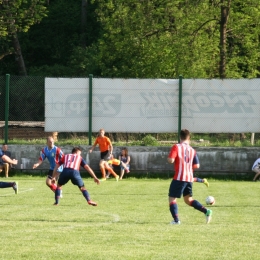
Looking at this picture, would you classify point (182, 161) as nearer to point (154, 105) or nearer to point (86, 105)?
point (154, 105)

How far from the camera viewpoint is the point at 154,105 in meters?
28.8

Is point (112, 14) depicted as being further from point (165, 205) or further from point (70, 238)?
point (70, 238)

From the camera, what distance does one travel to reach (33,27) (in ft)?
217

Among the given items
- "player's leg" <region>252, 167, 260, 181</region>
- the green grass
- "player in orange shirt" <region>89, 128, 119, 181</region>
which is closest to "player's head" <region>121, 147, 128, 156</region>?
"player in orange shirt" <region>89, 128, 119, 181</region>

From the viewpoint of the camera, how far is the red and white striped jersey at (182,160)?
13969 mm

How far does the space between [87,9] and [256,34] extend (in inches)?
919

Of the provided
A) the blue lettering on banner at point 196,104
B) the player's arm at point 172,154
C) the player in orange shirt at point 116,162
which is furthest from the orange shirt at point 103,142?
the player's arm at point 172,154

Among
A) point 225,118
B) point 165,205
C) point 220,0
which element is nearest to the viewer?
point 165,205

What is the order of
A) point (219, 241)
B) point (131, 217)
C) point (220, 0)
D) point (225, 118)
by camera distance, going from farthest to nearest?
1. point (220, 0)
2. point (225, 118)
3. point (131, 217)
4. point (219, 241)

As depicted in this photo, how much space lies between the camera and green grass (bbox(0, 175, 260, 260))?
1044 centimetres

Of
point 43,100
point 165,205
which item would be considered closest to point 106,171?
point 43,100

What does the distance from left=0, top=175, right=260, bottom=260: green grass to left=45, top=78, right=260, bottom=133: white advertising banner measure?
689 cm

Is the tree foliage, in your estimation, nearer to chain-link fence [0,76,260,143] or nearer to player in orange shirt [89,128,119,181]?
chain-link fence [0,76,260,143]

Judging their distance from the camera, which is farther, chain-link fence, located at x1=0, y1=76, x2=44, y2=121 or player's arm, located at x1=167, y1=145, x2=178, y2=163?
chain-link fence, located at x1=0, y1=76, x2=44, y2=121
